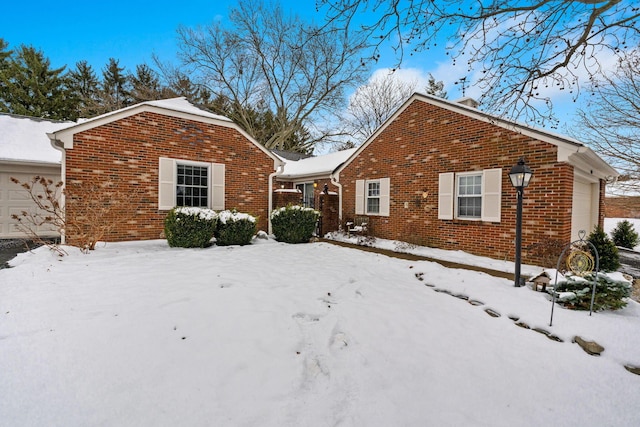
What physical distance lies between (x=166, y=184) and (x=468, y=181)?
8440 mm

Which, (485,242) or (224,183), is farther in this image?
(224,183)

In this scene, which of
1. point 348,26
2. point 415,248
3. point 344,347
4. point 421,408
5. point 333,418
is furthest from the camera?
point 415,248

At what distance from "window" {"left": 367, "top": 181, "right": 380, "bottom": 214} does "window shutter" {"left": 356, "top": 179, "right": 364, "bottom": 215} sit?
0.73 ft

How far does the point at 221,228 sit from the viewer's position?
7613 mm

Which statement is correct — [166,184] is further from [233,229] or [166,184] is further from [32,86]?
[32,86]

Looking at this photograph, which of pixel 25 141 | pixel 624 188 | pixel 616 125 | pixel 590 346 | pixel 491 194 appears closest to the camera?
pixel 590 346

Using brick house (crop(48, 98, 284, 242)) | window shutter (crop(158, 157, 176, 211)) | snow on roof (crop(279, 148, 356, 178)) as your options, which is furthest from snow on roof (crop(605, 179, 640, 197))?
window shutter (crop(158, 157, 176, 211))

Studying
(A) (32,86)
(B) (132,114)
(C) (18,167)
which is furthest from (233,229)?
(A) (32,86)

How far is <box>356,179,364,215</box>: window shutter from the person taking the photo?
10.4 m

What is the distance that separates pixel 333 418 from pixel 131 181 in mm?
8020

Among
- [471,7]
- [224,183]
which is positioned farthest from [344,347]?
[224,183]

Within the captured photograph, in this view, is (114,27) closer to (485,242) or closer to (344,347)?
(344,347)

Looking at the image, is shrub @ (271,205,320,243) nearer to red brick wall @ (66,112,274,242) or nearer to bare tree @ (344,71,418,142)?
red brick wall @ (66,112,274,242)

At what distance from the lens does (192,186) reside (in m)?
8.63
